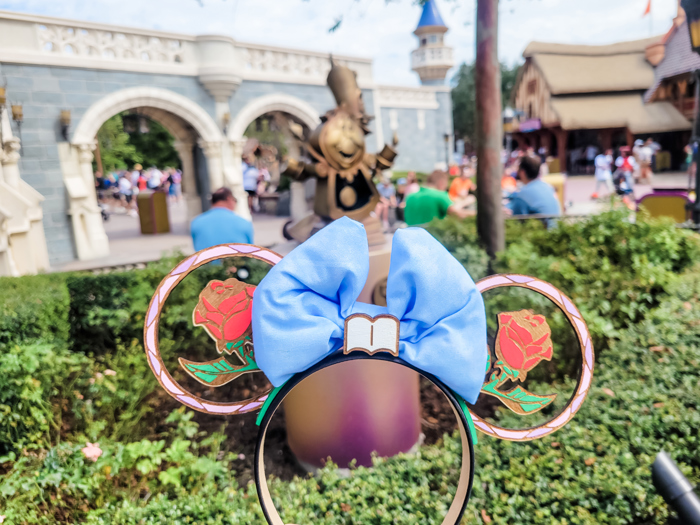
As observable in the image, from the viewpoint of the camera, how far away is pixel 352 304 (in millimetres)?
1192

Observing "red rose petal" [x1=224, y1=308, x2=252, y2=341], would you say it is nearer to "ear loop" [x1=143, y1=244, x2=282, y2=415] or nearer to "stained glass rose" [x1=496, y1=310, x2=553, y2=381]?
"ear loop" [x1=143, y1=244, x2=282, y2=415]

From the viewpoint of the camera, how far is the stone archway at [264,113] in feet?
41.2

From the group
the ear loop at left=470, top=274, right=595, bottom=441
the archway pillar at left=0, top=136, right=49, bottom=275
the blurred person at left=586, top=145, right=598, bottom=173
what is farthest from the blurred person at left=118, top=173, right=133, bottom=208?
the blurred person at left=586, top=145, right=598, bottom=173

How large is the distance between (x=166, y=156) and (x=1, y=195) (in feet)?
78.2

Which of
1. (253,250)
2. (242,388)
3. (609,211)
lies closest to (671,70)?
(609,211)

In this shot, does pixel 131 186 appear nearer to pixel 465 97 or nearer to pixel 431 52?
pixel 431 52

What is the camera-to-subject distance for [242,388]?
407 cm

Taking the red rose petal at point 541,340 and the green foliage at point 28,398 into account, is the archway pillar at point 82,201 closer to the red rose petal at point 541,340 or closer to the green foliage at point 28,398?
the green foliage at point 28,398

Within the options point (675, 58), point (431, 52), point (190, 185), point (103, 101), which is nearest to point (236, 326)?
point (103, 101)

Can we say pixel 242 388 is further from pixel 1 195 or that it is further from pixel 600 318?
pixel 1 195

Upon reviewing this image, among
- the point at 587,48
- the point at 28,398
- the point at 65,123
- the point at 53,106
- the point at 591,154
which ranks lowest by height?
the point at 28,398

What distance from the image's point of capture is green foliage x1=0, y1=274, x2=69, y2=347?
299 centimetres

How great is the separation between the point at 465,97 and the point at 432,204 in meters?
37.1

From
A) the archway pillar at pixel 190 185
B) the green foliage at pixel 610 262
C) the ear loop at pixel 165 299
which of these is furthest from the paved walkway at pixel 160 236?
the ear loop at pixel 165 299
